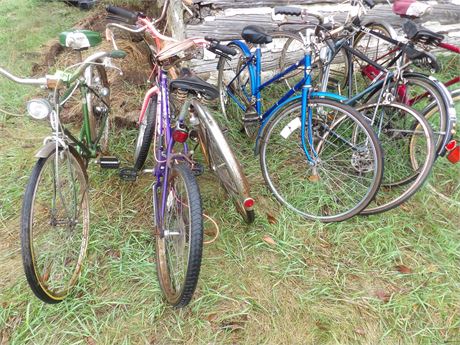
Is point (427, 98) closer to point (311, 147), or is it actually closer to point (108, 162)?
point (311, 147)

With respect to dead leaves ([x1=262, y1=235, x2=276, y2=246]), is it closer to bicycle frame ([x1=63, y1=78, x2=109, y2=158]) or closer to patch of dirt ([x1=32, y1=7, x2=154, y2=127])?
bicycle frame ([x1=63, y1=78, x2=109, y2=158])

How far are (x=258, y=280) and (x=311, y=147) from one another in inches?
43.3

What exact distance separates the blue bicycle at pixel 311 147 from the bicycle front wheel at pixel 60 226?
1436 mm

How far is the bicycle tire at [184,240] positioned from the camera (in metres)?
1.96

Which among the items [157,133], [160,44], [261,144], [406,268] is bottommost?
[406,268]

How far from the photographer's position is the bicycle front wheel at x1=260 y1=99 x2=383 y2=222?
2.88 m

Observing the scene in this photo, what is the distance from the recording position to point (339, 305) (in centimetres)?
239

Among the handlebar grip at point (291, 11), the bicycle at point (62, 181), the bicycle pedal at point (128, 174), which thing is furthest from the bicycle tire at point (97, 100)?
the handlebar grip at point (291, 11)

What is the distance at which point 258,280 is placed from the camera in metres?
2.54

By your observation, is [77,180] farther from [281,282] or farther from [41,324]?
[281,282]

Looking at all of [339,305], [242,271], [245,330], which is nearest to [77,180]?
[242,271]

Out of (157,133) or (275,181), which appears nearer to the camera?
(157,133)

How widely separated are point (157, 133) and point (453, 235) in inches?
94.5

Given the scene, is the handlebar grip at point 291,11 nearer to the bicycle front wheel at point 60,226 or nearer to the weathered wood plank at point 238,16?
the weathered wood plank at point 238,16
